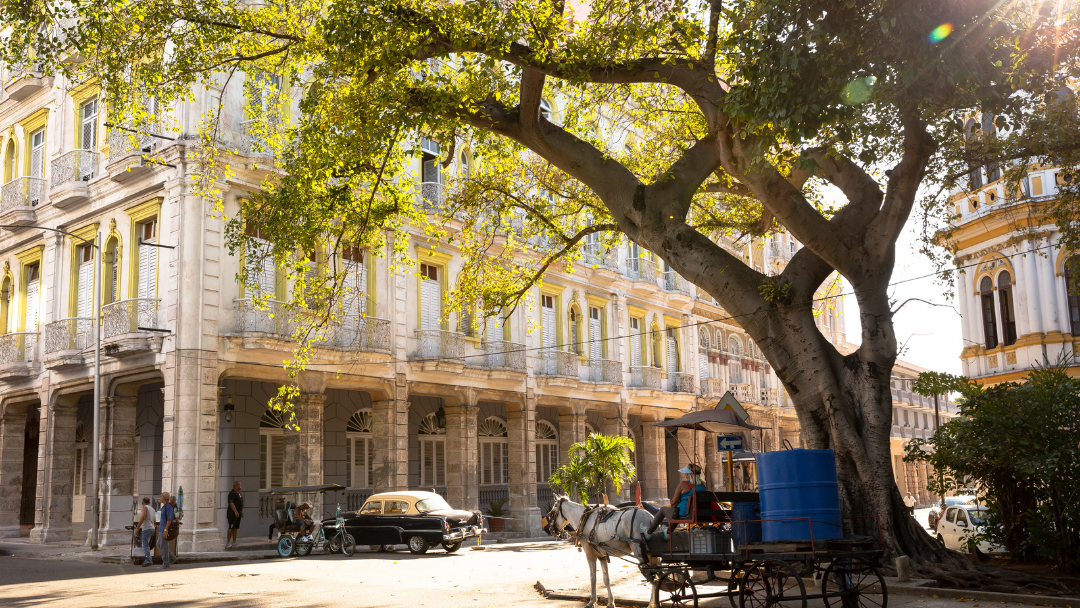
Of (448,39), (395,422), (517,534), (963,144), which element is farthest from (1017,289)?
(448,39)

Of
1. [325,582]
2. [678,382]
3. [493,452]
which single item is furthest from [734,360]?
[325,582]

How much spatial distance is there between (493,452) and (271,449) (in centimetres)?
904

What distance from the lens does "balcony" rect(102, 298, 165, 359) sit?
838 inches

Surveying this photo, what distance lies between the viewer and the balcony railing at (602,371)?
3325cm

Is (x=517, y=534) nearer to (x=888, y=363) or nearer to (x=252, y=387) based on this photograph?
(x=252, y=387)

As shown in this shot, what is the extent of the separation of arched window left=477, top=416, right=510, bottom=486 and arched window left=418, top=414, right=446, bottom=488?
1.62 meters

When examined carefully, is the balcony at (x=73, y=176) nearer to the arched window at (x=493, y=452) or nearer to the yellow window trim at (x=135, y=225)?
the yellow window trim at (x=135, y=225)

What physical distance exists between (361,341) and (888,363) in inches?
589

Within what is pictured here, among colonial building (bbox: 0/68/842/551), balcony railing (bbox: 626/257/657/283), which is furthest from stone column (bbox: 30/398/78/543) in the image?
balcony railing (bbox: 626/257/657/283)

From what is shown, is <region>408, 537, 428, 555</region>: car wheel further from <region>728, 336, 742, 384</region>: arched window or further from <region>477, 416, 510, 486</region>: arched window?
<region>728, 336, 742, 384</region>: arched window

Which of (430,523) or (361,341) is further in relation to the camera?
(361,341)

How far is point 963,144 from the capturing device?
48.5 ft

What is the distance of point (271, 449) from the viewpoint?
24.9 m

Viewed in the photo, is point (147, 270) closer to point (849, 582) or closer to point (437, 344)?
point (437, 344)
